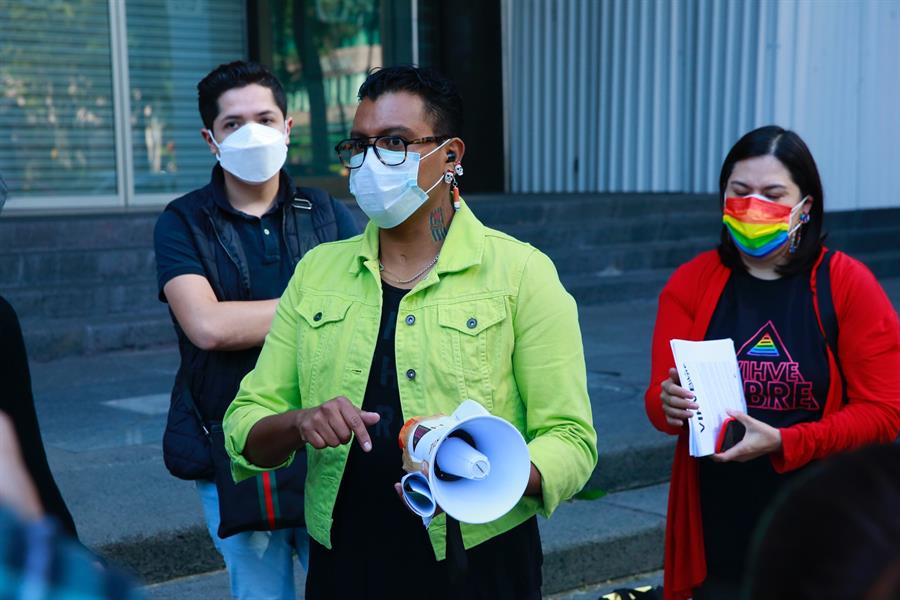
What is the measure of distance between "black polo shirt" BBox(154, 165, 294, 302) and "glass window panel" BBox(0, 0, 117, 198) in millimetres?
8583

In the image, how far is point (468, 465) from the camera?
2.33m

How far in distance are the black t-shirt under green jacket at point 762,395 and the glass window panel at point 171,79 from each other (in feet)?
31.5

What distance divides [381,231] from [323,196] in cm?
82

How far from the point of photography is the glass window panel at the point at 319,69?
42.6 ft

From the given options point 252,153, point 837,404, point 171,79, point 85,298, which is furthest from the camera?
point 171,79

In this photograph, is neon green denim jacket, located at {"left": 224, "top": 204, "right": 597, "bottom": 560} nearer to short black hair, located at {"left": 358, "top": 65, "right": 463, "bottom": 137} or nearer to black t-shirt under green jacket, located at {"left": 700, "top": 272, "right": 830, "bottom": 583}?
short black hair, located at {"left": 358, "top": 65, "right": 463, "bottom": 137}

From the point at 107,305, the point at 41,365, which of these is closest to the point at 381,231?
the point at 41,365

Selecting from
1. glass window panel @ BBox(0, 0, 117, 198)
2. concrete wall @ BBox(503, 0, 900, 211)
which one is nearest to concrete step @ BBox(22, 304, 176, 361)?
glass window panel @ BBox(0, 0, 117, 198)

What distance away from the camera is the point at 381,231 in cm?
283

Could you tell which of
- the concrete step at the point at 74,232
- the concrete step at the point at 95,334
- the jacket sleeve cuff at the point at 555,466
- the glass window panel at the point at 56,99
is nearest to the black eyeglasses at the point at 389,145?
the jacket sleeve cuff at the point at 555,466

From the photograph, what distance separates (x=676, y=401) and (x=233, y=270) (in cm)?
129

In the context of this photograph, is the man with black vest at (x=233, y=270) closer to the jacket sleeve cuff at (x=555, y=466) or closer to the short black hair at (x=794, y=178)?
the jacket sleeve cuff at (x=555, y=466)

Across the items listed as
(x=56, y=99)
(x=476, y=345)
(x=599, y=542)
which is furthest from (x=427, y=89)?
(x=56, y=99)

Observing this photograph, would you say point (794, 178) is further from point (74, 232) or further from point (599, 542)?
point (74, 232)
